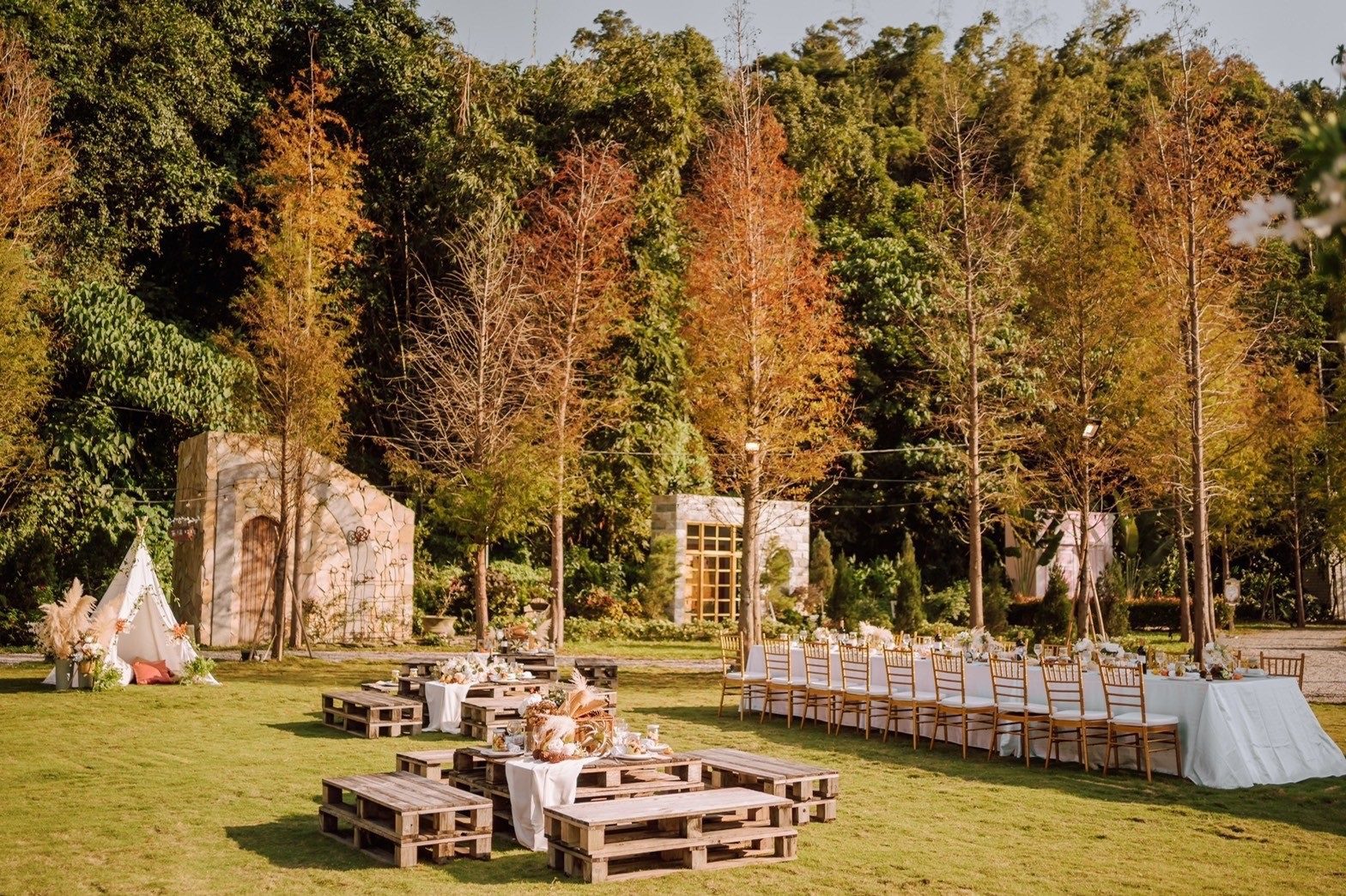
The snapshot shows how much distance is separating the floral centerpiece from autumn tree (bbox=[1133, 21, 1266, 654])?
36.1 ft

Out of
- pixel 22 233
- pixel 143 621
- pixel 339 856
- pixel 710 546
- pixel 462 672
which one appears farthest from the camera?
pixel 710 546

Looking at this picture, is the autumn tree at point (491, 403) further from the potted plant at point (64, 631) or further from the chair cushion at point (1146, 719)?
the chair cushion at point (1146, 719)

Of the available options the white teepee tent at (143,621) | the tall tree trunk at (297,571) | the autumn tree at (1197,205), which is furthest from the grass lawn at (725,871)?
the tall tree trunk at (297,571)

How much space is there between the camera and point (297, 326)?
21.0 metres

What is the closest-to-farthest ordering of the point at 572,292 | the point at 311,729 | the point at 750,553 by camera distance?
the point at 311,729, the point at 750,553, the point at 572,292

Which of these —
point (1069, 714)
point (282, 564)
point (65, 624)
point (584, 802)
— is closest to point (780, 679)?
point (1069, 714)

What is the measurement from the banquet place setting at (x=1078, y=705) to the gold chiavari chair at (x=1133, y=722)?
0.05 feet

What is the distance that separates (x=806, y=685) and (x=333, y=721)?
5.00 m

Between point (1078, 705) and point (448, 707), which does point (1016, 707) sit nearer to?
point (1078, 705)

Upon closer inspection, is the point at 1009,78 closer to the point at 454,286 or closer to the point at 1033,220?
the point at 1033,220

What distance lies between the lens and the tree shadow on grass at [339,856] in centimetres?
698

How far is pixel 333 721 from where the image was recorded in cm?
1303

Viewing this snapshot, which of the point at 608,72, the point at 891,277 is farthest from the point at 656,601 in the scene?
the point at 608,72

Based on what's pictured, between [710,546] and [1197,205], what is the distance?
13852 millimetres
